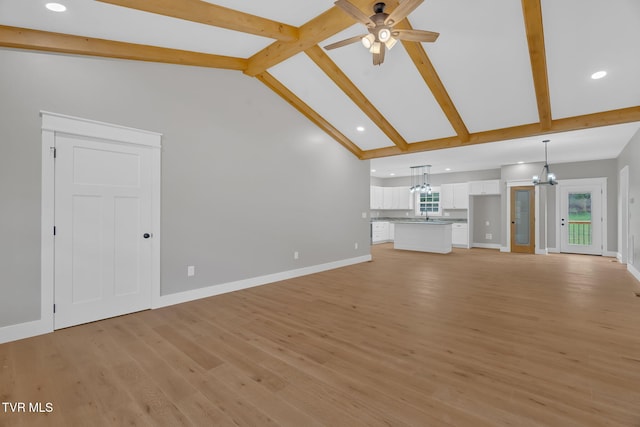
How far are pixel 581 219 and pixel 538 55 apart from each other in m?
7.22

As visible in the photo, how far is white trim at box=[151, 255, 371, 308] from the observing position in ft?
12.5

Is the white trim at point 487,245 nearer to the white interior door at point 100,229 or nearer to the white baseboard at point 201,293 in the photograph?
the white baseboard at point 201,293

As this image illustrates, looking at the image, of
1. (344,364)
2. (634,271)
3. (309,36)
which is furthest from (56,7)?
(634,271)

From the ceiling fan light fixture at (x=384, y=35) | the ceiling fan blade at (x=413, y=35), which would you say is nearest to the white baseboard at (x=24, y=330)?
the ceiling fan light fixture at (x=384, y=35)

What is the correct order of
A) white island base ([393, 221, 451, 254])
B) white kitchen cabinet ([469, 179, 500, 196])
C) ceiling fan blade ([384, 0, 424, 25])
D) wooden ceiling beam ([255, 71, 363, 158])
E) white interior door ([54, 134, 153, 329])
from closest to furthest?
ceiling fan blade ([384, 0, 424, 25])
white interior door ([54, 134, 153, 329])
wooden ceiling beam ([255, 71, 363, 158])
white island base ([393, 221, 451, 254])
white kitchen cabinet ([469, 179, 500, 196])

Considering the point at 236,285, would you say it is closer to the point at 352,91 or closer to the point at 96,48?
the point at 96,48

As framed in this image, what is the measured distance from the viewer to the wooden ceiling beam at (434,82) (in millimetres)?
3809

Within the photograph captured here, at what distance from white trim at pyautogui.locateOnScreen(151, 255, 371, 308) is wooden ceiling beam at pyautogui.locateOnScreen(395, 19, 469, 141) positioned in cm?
363

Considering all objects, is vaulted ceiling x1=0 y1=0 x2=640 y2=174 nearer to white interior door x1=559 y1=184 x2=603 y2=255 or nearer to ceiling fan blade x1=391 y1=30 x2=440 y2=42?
ceiling fan blade x1=391 y1=30 x2=440 y2=42

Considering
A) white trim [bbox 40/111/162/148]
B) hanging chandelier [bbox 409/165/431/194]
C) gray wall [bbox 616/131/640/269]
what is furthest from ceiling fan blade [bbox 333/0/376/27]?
hanging chandelier [bbox 409/165/431/194]

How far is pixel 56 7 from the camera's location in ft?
8.57

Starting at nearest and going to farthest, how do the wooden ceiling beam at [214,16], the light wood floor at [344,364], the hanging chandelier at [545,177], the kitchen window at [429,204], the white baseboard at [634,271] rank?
the light wood floor at [344,364]
the wooden ceiling beam at [214,16]
the white baseboard at [634,271]
the hanging chandelier at [545,177]
the kitchen window at [429,204]

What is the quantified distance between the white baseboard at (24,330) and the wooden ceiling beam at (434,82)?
501 cm

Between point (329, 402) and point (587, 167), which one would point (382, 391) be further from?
point (587, 167)
